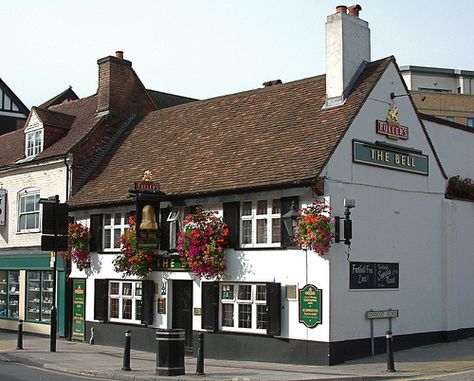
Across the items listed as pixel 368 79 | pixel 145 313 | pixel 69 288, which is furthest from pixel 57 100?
pixel 368 79

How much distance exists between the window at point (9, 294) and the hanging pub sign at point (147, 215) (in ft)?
33.0

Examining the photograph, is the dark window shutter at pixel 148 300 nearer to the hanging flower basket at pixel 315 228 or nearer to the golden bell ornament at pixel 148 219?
the golden bell ornament at pixel 148 219

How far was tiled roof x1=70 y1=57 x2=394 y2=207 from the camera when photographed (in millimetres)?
20000

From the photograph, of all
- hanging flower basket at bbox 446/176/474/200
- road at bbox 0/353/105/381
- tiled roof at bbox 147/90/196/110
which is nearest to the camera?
road at bbox 0/353/105/381

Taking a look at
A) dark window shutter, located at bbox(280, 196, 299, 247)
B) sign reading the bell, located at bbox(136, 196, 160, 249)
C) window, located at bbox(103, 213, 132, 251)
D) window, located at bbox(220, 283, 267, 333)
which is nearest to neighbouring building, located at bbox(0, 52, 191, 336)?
window, located at bbox(103, 213, 132, 251)

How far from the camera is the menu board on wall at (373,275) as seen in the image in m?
19.3

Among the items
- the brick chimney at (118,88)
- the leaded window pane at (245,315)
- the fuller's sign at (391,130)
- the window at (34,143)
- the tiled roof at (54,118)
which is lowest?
the leaded window pane at (245,315)

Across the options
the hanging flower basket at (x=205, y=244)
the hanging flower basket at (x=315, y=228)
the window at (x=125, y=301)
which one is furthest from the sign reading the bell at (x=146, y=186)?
the hanging flower basket at (x=315, y=228)

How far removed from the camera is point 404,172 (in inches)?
852

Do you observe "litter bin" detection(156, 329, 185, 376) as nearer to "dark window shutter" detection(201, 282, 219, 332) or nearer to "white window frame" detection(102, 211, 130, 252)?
"dark window shutter" detection(201, 282, 219, 332)

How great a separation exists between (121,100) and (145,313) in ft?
34.6

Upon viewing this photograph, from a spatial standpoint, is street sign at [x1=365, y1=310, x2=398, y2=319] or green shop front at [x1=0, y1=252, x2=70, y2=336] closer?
street sign at [x1=365, y1=310, x2=398, y2=319]

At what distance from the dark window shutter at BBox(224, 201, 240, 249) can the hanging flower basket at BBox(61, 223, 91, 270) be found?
677 centimetres

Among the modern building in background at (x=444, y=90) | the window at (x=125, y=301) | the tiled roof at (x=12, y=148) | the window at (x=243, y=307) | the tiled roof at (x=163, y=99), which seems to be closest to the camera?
the window at (x=243, y=307)
